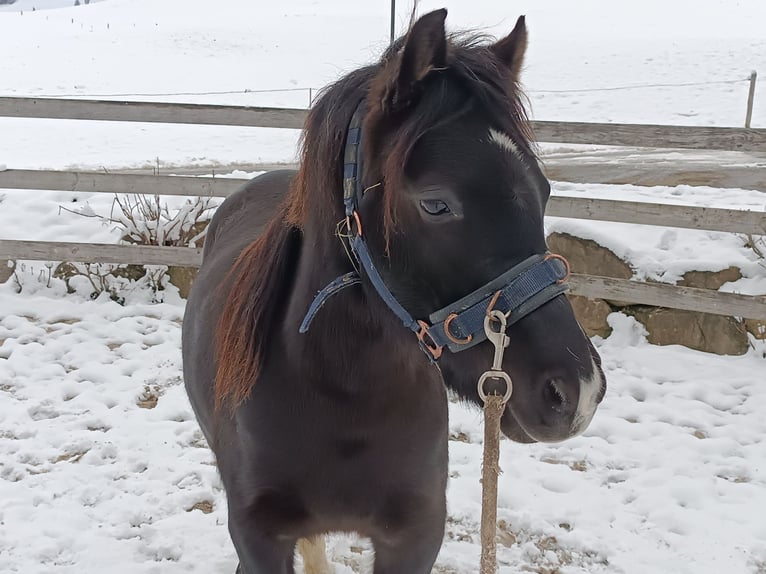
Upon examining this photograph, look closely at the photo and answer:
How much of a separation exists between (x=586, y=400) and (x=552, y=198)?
373 cm

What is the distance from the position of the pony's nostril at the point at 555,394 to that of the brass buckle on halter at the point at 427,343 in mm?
238

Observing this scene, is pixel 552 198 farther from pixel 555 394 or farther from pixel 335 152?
pixel 555 394

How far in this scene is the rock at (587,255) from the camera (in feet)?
16.5

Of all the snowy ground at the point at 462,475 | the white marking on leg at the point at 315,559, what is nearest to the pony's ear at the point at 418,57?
the white marking on leg at the point at 315,559

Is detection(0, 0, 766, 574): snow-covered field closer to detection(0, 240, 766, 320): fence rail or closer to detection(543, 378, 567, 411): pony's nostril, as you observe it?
detection(0, 240, 766, 320): fence rail

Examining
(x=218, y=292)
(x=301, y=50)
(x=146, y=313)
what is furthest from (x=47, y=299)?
(x=301, y=50)

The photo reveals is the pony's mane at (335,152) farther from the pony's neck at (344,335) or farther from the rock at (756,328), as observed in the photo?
the rock at (756,328)

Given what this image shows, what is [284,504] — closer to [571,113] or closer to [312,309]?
[312,309]

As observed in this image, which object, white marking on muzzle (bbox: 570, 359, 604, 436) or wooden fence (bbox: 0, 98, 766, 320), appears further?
wooden fence (bbox: 0, 98, 766, 320)

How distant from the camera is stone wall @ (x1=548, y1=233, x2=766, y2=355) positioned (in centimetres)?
457

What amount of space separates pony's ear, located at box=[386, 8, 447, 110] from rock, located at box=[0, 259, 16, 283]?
5064 millimetres

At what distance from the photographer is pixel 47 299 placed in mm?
5234

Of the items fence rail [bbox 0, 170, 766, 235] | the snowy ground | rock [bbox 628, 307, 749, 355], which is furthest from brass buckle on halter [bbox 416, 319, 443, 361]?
rock [bbox 628, 307, 749, 355]

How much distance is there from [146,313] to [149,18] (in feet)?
101
